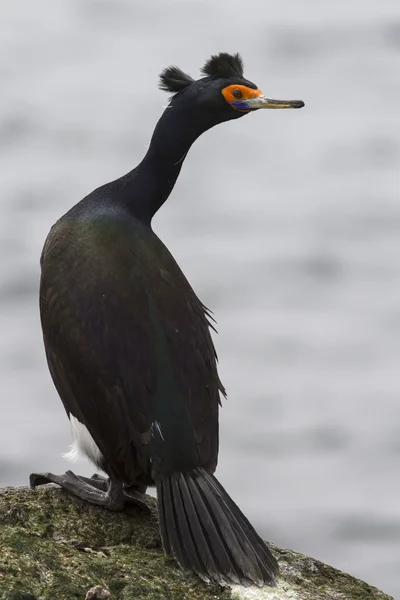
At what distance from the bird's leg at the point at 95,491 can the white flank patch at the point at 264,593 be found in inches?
31.8

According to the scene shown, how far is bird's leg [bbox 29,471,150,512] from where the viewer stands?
5.64 meters

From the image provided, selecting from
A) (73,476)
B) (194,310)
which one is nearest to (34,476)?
(73,476)

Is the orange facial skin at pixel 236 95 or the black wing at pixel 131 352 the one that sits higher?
the orange facial skin at pixel 236 95

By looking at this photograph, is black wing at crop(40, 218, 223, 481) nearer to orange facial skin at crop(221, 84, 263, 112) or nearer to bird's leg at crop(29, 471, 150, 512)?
bird's leg at crop(29, 471, 150, 512)

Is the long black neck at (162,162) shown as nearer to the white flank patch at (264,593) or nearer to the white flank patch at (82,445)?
the white flank patch at (82,445)

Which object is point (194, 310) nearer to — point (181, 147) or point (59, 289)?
point (59, 289)

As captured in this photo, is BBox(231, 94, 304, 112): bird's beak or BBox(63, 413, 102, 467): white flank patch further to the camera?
BBox(231, 94, 304, 112): bird's beak

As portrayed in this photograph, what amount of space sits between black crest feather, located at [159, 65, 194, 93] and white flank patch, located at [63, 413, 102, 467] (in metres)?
1.60

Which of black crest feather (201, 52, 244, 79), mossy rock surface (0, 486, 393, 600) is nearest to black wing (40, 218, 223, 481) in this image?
mossy rock surface (0, 486, 393, 600)

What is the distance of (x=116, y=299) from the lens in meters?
5.76

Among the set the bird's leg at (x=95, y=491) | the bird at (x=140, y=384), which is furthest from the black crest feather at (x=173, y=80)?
the bird's leg at (x=95, y=491)

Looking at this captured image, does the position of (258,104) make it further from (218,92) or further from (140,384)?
(140,384)

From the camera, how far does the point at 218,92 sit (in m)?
6.39

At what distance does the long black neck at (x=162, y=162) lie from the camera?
21.1ft
